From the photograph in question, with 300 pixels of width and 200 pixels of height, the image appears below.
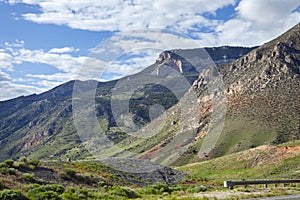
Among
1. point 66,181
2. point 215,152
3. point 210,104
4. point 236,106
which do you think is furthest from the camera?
point 210,104

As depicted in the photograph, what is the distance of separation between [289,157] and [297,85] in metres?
44.5

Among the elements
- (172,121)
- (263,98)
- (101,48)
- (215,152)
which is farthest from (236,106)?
(101,48)

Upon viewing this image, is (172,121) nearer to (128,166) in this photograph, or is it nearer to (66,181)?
(128,166)

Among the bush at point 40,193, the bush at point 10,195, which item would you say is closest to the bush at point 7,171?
the bush at point 40,193

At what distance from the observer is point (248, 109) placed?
11231 centimetres

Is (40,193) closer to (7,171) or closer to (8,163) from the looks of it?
(7,171)

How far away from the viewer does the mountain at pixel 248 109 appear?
10142 centimetres

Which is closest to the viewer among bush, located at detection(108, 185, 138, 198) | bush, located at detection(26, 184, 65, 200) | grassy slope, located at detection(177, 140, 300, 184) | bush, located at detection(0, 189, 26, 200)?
bush, located at detection(0, 189, 26, 200)

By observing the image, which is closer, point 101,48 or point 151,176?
point 101,48

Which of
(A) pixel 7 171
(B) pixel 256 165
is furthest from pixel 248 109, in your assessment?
(A) pixel 7 171

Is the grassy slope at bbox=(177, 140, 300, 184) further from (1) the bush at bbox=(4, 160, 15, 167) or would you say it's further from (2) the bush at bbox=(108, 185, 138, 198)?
(1) the bush at bbox=(4, 160, 15, 167)

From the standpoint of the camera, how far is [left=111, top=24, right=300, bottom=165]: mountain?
10142 cm

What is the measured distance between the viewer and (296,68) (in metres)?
122

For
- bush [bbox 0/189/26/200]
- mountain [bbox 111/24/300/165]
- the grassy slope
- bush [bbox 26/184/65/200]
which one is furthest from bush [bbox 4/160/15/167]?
mountain [bbox 111/24/300/165]
